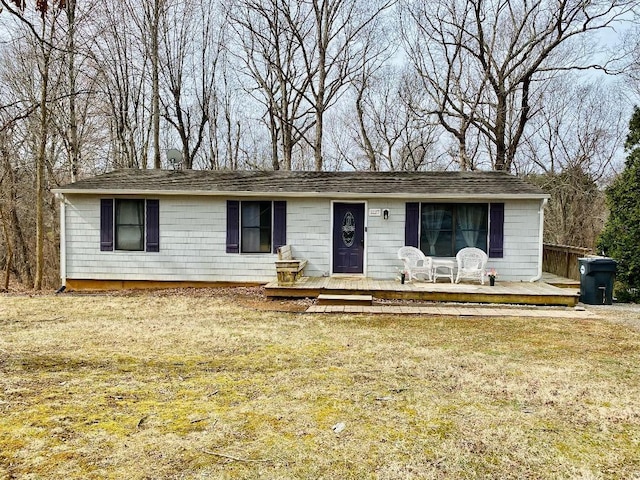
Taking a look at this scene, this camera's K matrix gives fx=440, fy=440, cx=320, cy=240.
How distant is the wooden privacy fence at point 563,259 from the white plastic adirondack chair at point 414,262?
363 cm

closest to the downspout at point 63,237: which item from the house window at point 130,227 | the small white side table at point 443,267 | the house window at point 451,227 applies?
the house window at point 130,227

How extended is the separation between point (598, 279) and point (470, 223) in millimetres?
2749

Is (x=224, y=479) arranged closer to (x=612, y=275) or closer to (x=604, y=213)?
(x=612, y=275)

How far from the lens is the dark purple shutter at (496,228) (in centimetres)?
986

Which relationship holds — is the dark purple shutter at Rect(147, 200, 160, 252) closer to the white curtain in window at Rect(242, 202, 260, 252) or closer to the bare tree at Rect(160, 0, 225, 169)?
the white curtain in window at Rect(242, 202, 260, 252)

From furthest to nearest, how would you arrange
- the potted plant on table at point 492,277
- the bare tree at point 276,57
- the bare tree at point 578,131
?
the bare tree at point 578,131
the bare tree at point 276,57
the potted plant on table at point 492,277

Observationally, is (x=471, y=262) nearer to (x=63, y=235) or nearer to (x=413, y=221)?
(x=413, y=221)

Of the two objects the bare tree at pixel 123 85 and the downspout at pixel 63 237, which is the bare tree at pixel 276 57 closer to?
the bare tree at pixel 123 85

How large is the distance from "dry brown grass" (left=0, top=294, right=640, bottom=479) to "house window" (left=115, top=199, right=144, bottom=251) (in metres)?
3.95

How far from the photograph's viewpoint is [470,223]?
1002 cm

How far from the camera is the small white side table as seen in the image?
964cm

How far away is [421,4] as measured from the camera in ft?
59.4

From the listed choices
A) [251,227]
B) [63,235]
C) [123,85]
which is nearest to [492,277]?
[251,227]

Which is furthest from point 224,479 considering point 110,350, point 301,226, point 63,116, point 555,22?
point 555,22
